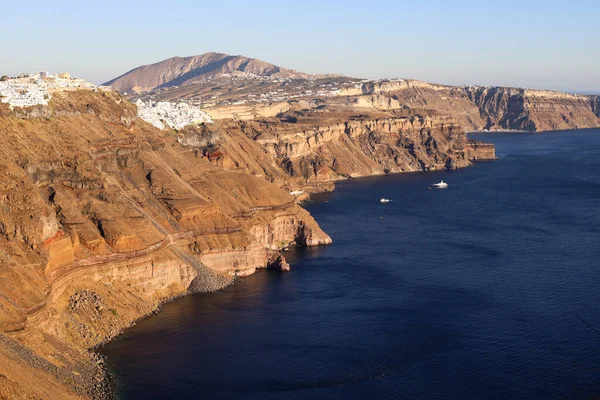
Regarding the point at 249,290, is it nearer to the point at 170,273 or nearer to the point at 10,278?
the point at 170,273

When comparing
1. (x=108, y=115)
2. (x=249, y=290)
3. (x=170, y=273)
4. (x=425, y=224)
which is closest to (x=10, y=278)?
(x=170, y=273)

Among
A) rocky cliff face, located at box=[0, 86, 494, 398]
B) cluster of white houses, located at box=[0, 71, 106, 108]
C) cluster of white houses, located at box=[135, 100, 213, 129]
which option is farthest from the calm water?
cluster of white houses, located at box=[0, 71, 106, 108]

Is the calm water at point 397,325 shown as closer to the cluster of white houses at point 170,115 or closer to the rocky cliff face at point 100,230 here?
the rocky cliff face at point 100,230

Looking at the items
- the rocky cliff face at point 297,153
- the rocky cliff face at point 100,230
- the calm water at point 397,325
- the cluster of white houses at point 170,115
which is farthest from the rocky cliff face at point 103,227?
the rocky cliff face at point 297,153

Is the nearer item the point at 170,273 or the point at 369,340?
the point at 369,340

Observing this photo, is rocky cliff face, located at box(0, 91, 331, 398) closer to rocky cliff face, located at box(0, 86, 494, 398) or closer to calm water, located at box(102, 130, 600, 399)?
rocky cliff face, located at box(0, 86, 494, 398)

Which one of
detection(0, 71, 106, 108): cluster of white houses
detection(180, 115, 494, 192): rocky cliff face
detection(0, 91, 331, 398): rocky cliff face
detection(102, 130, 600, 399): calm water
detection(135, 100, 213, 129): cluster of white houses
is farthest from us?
detection(180, 115, 494, 192): rocky cliff face

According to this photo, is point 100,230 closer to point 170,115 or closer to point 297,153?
point 170,115
